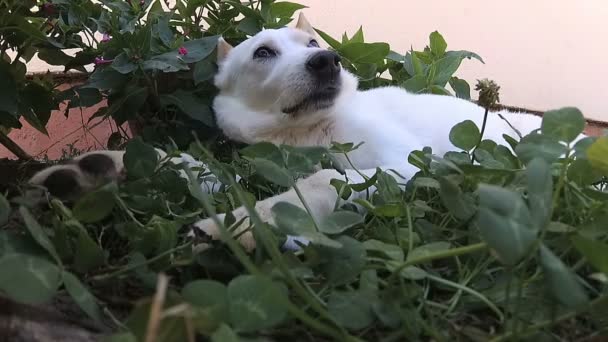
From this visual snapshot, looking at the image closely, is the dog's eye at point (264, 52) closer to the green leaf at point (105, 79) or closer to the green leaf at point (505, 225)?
the green leaf at point (105, 79)

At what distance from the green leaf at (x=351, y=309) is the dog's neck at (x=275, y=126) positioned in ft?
2.55

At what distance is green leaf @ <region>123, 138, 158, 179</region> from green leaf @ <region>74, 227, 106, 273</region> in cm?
19

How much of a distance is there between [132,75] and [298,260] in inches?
34.2

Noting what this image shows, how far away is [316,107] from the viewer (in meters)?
1.21

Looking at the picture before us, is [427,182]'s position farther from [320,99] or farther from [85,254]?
[320,99]

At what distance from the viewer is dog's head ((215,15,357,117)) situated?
121 cm

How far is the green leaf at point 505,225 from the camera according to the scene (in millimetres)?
345

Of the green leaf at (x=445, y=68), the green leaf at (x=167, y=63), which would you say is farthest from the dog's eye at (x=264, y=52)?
the green leaf at (x=445, y=68)

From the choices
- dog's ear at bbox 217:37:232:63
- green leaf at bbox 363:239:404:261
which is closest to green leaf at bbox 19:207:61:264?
green leaf at bbox 363:239:404:261

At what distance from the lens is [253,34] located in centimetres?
152

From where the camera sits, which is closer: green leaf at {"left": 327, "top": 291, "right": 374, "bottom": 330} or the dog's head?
green leaf at {"left": 327, "top": 291, "right": 374, "bottom": 330}

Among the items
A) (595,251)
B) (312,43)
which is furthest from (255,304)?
(312,43)

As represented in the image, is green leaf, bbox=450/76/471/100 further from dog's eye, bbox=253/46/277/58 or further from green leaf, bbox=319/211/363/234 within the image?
green leaf, bbox=319/211/363/234

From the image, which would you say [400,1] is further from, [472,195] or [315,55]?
[472,195]
